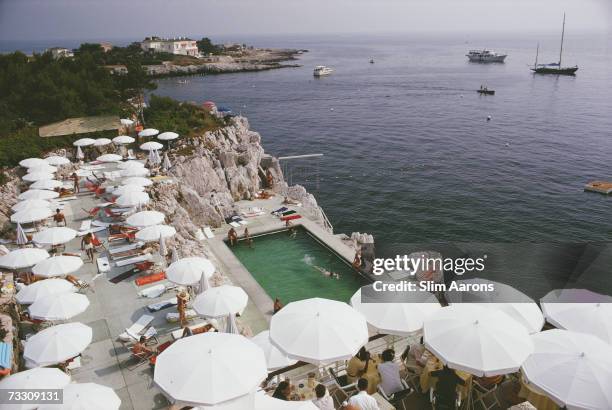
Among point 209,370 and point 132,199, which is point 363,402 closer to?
point 209,370

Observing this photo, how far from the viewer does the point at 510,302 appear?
453 inches

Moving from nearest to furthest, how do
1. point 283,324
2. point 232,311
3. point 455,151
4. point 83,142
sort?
point 283,324 < point 232,311 < point 83,142 < point 455,151

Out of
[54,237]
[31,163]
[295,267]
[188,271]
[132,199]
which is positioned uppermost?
[31,163]

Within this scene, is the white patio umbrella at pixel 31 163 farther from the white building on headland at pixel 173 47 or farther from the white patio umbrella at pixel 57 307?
the white building on headland at pixel 173 47

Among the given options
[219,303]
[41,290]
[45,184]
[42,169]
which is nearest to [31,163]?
[42,169]

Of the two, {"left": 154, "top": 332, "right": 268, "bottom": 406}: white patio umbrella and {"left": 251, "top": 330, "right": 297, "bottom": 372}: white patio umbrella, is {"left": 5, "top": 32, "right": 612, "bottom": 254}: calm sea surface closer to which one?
{"left": 251, "top": 330, "right": 297, "bottom": 372}: white patio umbrella

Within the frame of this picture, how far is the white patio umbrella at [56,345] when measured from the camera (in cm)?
1091

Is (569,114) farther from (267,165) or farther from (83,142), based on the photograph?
(83,142)

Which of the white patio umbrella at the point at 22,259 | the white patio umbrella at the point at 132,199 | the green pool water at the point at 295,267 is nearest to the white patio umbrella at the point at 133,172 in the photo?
the white patio umbrella at the point at 132,199

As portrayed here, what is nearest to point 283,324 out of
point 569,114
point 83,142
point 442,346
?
point 442,346

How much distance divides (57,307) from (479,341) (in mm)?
12000

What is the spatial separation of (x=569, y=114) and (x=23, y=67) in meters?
85.1

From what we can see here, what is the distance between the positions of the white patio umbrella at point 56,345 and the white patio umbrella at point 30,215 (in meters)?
9.97

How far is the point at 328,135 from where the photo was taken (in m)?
64.1
